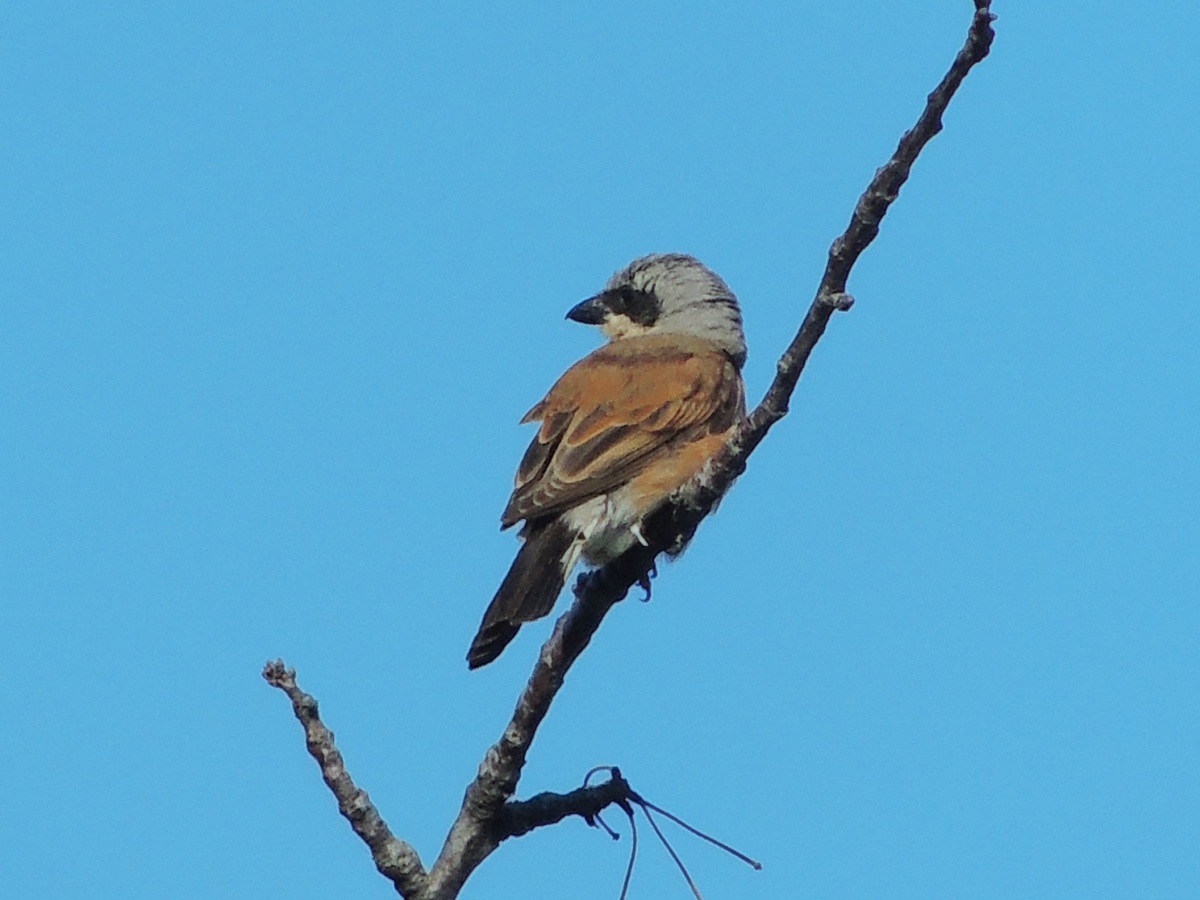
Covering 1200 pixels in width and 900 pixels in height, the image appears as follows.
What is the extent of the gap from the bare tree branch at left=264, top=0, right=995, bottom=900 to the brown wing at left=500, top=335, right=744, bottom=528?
29.6 inches

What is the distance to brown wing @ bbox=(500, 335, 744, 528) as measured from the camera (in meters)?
5.85

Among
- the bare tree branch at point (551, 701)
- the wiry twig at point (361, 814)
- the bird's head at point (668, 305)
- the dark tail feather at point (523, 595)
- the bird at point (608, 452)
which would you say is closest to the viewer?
the bare tree branch at point (551, 701)

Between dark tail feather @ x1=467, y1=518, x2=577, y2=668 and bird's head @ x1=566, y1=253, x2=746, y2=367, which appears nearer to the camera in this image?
dark tail feather @ x1=467, y1=518, x2=577, y2=668

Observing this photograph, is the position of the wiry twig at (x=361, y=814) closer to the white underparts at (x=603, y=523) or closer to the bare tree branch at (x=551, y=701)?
the bare tree branch at (x=551, y=701)

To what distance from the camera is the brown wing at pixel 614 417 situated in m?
5.85

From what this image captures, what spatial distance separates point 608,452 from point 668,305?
7.10 feet

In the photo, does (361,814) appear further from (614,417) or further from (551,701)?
(614,417)

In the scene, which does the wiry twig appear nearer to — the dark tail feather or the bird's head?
the dark tail feather

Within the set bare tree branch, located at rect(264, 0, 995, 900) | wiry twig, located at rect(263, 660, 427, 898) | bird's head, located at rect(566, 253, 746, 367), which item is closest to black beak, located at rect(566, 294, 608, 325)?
bird's head, located at rect(566, 253, 746, 367)

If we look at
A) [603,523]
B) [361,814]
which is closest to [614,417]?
[603,523]

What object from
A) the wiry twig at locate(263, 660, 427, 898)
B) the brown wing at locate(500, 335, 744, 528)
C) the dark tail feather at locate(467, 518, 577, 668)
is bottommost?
the wiry twig at locate(263, 660, 427, 898)

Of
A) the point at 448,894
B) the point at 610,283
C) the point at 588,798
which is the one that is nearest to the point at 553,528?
the point at 588,798

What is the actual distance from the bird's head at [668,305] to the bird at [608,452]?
9 centimetres

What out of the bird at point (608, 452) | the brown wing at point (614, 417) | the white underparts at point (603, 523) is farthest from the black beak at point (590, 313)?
the white underparts at point (603, 523)
